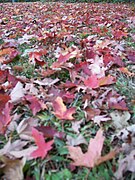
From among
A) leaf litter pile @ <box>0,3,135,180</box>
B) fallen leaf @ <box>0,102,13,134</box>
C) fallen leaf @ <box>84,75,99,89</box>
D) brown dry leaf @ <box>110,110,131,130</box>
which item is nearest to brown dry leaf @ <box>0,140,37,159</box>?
leaf litter pile @ <box>0,3,135,180</box>

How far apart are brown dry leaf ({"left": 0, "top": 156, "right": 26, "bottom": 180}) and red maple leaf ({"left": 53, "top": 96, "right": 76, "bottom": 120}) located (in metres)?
0.27

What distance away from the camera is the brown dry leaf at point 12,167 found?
75 centimetres

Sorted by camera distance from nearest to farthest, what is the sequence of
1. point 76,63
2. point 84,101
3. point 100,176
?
point 100,176 < point 84,101 < point 76,63

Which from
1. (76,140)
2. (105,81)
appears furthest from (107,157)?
(105,81)

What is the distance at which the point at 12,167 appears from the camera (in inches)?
30.3

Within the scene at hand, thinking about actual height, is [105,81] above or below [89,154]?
below

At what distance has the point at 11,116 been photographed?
3.32 feet

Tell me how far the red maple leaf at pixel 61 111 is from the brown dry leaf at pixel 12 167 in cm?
27

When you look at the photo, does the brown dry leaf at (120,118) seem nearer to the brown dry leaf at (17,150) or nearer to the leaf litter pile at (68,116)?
the leaf litter pile at (68,116)

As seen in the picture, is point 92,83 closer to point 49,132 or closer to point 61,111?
point 61,111

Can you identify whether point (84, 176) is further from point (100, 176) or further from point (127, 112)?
point (127, 112)

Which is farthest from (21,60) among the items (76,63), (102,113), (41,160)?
(41,160)

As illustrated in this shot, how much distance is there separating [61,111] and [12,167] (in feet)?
1.05

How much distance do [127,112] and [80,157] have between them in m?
0.35
